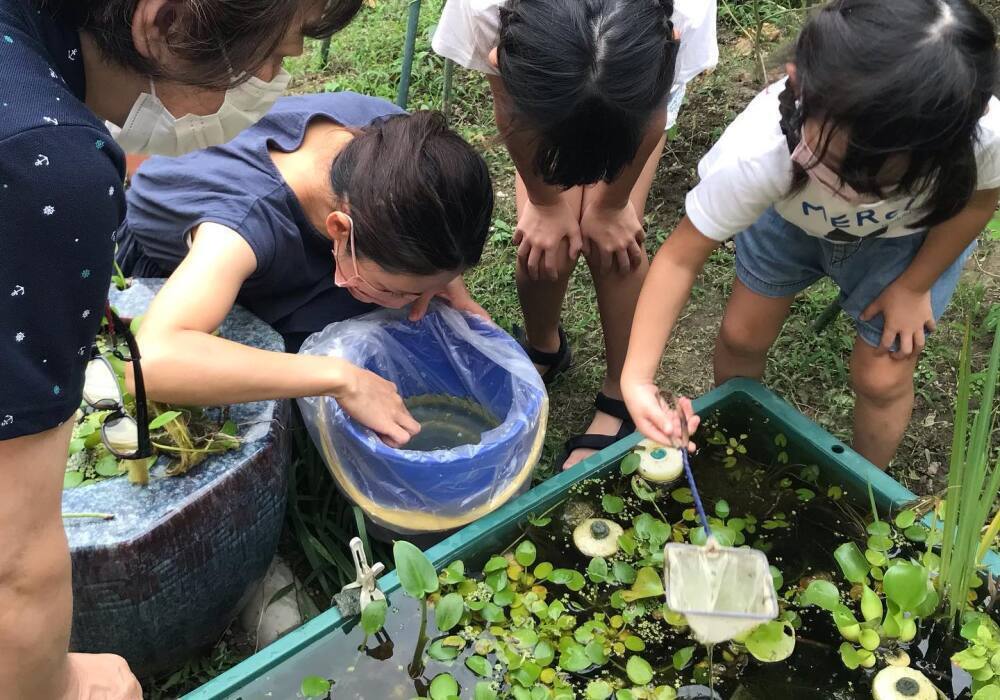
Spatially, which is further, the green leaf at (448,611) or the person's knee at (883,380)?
the person's knee at (883,380)

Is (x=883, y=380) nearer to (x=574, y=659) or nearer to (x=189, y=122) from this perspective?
(x=574, y=659)

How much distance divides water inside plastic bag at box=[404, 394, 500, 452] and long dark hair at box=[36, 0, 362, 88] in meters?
1.21

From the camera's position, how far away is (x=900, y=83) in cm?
121

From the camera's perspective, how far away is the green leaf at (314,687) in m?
1.25

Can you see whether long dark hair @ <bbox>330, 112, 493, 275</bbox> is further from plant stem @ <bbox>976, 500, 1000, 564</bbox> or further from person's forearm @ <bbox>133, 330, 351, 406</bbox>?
plant stem @ <bbox>976, 500, 1000, 564</bbox>

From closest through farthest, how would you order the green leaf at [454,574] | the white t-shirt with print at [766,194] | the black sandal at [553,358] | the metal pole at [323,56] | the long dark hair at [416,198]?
the green leaf at [454,574] < the white t-shirt with print at [766,194] < the long dark hair at [416,198] < the black sandal at [553,358] < the metal pole at [323,56]

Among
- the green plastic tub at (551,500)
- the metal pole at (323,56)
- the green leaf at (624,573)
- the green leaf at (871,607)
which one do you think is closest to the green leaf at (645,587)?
the green leaf at (624,573)

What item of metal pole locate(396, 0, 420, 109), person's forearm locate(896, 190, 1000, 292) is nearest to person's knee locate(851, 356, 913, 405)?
person's forearm locate(896, 190, 1000, 292)

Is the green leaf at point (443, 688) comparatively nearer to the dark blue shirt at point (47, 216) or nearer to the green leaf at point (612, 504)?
the green leaf at point (612, 504)

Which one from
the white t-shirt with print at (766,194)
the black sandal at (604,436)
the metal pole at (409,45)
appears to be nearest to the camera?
the white t-shirt with print at (766,194)

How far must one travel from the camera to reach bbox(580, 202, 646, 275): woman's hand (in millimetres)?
1998

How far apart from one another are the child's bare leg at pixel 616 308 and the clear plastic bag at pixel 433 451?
0.31 metres

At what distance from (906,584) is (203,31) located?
1.24m

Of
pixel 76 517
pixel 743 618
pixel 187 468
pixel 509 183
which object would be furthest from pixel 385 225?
pixel 509 183
